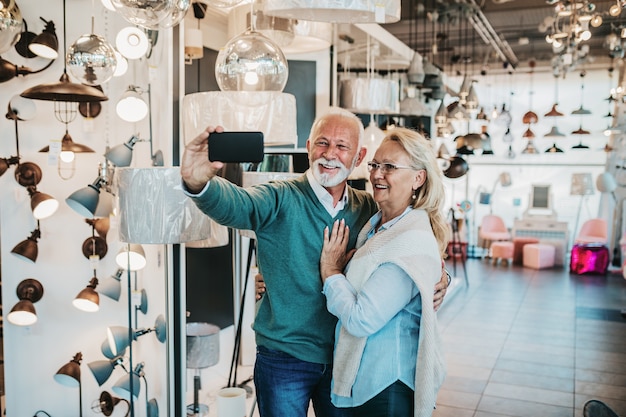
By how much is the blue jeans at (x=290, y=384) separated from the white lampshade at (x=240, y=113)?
59.2 inches

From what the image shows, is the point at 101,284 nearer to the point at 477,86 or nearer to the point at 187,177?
the point at 187,177

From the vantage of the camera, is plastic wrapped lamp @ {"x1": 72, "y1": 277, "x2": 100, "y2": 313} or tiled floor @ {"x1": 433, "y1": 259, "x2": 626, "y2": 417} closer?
plastic wrapped lamp @ {"x1": 72, "y1": 277, "x2": 100, "y2": 313}

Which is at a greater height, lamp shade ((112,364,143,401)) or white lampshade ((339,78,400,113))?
white lampshade ((339,78,400,113))

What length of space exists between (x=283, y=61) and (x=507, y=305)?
22.9ft

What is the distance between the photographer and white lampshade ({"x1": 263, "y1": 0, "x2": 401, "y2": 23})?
2033mm

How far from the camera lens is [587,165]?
1384cm

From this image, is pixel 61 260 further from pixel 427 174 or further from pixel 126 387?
pixel 427 174

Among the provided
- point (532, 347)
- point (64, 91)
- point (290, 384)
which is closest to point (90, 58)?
point (64, 91)

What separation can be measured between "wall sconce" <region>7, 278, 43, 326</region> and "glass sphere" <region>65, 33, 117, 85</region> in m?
1.75

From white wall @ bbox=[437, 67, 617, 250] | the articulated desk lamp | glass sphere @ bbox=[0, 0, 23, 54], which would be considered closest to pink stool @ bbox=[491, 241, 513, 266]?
white wall @ bbox=[437, 67, 617, 250]

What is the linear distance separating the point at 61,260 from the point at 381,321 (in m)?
2.95

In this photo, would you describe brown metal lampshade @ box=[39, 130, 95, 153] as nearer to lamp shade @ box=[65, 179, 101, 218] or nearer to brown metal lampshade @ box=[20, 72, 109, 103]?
lamp shade @ box=[65, 179, 101, 218]

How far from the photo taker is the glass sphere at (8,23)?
2.21 m

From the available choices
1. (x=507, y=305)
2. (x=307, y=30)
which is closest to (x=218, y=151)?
(x=307, y=30)
